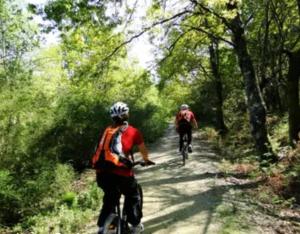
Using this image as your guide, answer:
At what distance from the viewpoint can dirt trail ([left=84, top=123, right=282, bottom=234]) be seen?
902cm

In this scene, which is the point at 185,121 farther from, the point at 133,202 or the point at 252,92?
the point at 133,202

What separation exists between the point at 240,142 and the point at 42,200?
50.9 ft

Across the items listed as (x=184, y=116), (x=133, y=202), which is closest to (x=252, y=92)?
(x=184, y=116)

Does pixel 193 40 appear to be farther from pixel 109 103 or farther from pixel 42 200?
pixel 42 200

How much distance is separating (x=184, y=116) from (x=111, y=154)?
9.50m

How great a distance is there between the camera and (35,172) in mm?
12680

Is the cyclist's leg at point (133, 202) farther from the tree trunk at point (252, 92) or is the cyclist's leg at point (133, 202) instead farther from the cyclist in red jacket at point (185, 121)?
the tree trunk at point (252, 92)

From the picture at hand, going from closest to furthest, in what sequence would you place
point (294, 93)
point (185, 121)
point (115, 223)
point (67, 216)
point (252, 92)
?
point (115, 223) → point (67, 216) → point (252, 92) → point (185, 121) → point (294, 93)

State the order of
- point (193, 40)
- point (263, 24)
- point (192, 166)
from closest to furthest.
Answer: point (192, 166) < point (193, 40) < point (263, 24)

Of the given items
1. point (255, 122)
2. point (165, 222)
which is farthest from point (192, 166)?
point (165, 222)

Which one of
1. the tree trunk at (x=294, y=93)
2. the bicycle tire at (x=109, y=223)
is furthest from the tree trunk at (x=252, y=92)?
the bicycle tire at (x=109, y=223)

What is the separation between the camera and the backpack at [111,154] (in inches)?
241

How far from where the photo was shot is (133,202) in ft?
21.9

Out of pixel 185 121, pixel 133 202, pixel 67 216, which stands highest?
pixel 185 121
